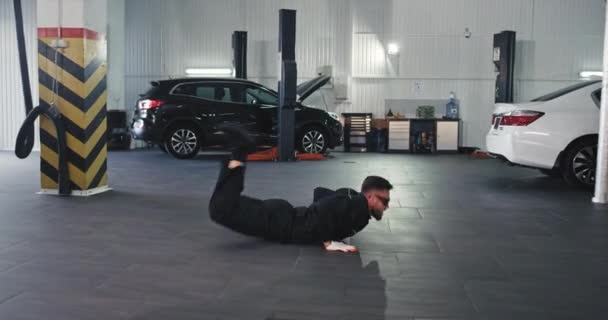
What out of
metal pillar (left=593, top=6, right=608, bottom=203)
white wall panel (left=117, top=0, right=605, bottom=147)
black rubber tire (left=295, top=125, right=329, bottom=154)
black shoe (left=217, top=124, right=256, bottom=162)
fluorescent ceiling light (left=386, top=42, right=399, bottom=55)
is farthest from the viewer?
fluorescent ceiling light (left=386, top=42, right=399, bottom=55)

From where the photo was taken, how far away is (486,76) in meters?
15.9

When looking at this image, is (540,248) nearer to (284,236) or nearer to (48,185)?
(284,236)

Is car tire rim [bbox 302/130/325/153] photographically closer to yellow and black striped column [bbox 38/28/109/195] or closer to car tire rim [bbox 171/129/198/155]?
car tire rim [bbox 171/129/198/155]

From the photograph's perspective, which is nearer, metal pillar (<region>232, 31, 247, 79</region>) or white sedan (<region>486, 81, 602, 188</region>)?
white sedan (<region>486, 81, 602, 188</region>)

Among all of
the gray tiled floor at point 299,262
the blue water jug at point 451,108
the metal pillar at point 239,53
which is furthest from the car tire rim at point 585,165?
the metal pillar at point 239,53

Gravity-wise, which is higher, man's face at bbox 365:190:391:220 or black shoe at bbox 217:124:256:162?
black shoe at bbox 217:124:256:162

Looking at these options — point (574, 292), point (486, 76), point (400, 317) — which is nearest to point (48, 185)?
point (400, 317)

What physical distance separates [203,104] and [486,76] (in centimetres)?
756

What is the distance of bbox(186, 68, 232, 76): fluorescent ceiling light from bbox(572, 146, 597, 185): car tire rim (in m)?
10.1

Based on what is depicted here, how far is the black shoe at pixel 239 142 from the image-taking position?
4664 mm

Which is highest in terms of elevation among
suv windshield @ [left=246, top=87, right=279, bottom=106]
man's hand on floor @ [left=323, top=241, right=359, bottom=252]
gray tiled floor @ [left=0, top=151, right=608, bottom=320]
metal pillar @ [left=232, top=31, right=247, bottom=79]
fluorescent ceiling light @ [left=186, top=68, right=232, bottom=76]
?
metal pillar @ [left=232, top=31, right=247, bottom=79]

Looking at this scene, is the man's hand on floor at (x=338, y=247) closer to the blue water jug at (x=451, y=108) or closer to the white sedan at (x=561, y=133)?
the white sedan at (x=561, y=133)

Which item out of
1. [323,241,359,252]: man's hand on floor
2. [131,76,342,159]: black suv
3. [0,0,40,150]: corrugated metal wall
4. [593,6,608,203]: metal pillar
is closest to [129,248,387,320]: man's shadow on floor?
[323,241,359,252]: man's hand on floor

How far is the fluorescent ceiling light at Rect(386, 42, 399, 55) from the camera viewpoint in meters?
15.9
